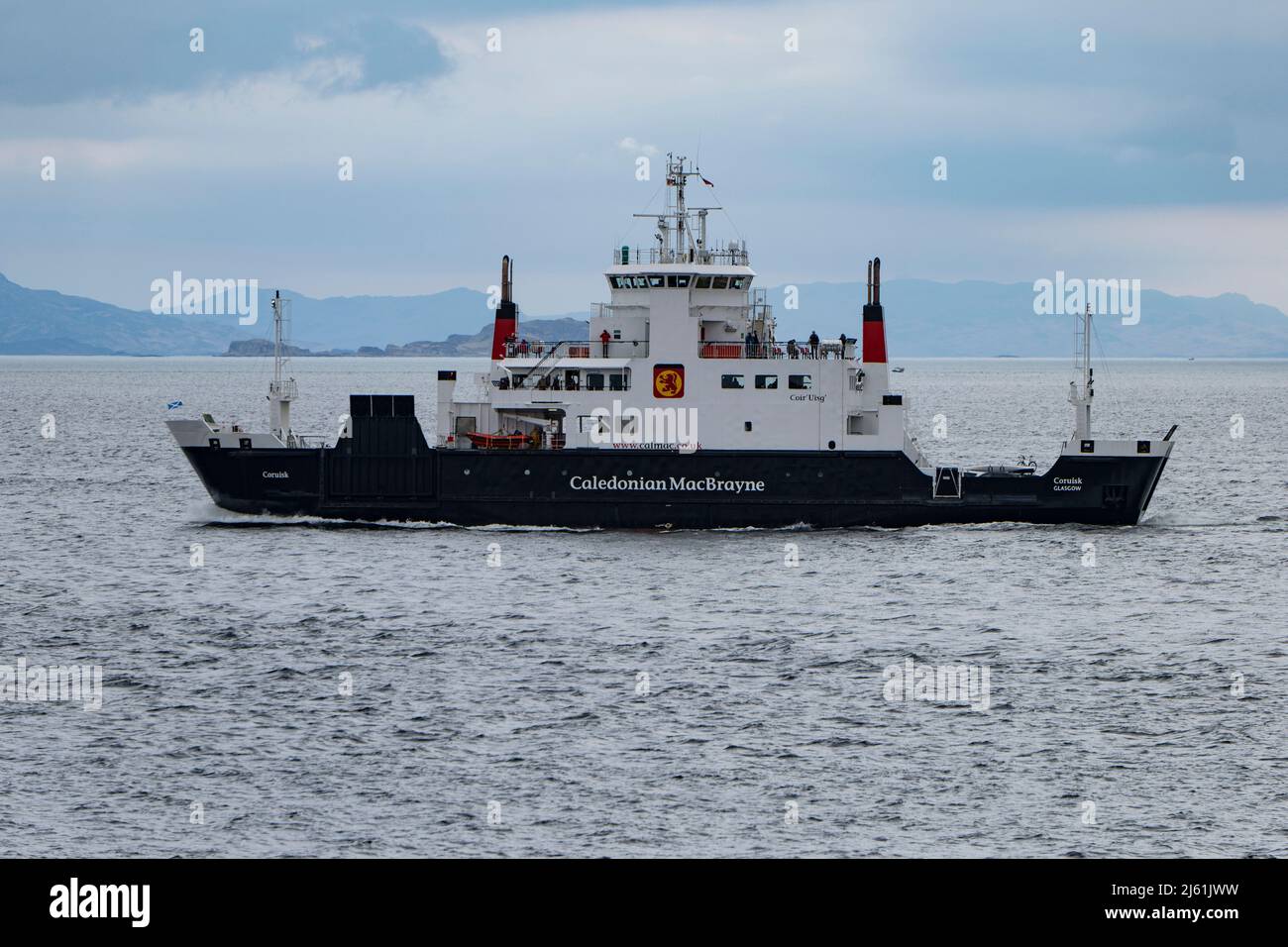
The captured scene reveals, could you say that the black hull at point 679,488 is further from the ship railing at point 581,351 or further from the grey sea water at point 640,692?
the ship railing at point 581,351

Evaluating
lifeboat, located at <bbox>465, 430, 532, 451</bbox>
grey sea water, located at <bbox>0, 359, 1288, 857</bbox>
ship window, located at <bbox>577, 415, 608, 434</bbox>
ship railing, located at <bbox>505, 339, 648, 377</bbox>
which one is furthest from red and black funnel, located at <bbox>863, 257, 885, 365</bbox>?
lifeboat, located at <bbox>465, 430, 532, 451</bbox>

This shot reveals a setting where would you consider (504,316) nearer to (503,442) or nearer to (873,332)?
(503,442)

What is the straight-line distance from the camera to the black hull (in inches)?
1885

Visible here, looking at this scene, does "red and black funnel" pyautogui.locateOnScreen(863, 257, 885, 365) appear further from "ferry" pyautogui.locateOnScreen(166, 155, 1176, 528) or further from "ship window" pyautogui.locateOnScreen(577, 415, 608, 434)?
"ship window" pyautogui.locateOnScreen(577, 415, 608, 434)

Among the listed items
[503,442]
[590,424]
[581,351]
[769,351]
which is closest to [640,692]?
[590,424]

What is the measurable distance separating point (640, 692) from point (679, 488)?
1871 centimetres

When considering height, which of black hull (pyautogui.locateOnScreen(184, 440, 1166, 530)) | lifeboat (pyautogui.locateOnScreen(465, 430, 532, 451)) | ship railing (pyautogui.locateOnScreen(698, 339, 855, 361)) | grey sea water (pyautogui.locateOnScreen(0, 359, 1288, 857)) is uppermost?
ship railing (pyautogui.locateOnScreen(698, 339, 855, 361))

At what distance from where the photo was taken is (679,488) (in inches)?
1889

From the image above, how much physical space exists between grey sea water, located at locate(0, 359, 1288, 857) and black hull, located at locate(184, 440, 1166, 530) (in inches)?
33.8

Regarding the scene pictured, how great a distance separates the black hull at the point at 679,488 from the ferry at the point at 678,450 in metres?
0.04

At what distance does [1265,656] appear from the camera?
3288 cm

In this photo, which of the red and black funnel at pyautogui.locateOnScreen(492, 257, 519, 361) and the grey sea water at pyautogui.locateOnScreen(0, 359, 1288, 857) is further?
the red and black funnel at pyautogui.locateOnScreen(492, 257, 519, 361)

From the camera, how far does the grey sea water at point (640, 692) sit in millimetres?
22266

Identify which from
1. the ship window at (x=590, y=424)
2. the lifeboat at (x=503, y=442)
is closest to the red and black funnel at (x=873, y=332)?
the ship window at (x=590, y=424)
